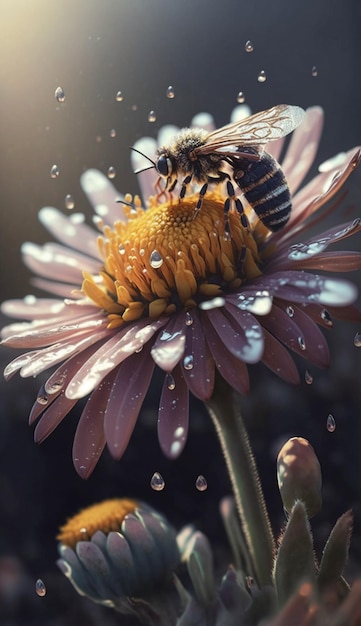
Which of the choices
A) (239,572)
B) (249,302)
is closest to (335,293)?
(249,302)

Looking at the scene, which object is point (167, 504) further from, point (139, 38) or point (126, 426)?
point (139, 38)

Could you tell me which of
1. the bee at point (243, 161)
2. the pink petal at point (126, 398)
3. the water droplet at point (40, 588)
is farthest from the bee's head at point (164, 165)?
the water droplet at point (40, 588)

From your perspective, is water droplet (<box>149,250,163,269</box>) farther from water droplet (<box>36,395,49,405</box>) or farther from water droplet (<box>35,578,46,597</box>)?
water droplet (<box>35,578,46,597</box>)

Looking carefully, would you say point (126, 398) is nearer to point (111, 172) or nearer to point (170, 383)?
point (170, 383)

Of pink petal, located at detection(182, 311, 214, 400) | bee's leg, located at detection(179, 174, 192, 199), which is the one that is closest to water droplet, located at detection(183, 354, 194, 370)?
pink petal, located at detection(182, 311, 214, 400)

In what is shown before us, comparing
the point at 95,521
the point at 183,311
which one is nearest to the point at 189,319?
the point at 183,311

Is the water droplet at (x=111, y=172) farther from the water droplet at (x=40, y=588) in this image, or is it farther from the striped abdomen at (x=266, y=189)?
the water droplet at (x=40, y=588)
